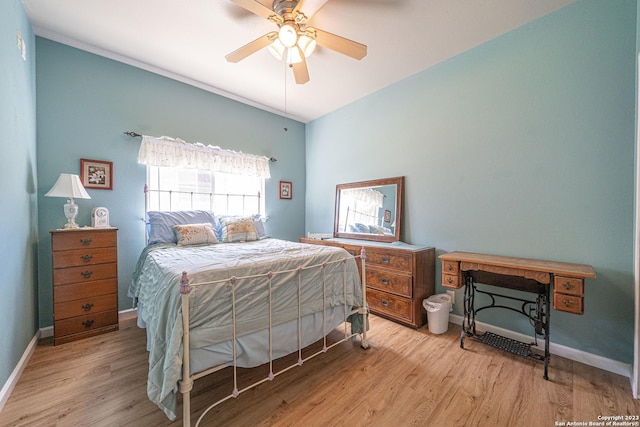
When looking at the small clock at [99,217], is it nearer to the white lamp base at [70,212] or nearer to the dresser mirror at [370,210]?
the white lamp base at [70,212]

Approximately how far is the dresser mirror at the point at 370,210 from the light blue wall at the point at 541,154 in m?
0.16

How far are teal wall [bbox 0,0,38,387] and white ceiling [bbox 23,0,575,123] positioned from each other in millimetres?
481

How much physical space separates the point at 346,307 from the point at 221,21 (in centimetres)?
270

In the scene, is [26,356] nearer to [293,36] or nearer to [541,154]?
[293,36]

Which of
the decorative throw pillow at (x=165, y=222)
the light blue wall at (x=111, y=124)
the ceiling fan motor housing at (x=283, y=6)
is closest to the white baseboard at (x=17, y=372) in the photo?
the light blue wall at (x=111, y=124)

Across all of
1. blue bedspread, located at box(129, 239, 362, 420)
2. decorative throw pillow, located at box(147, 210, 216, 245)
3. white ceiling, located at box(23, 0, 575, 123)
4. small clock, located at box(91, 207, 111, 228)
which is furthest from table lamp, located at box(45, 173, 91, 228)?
white ceiling, located at box(23, 0, 575, 123)

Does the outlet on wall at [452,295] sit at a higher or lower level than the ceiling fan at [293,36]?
lower

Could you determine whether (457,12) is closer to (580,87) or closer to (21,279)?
(580,87)

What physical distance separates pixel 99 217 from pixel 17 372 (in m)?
1.34

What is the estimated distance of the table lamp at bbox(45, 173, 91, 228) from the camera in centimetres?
213

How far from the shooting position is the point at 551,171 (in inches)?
80.7

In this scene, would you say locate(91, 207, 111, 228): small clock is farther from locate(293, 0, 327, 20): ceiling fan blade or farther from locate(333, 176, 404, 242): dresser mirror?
locate(333, 176, 404, 242): dresser mirror

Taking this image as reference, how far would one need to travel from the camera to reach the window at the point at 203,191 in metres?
3.01

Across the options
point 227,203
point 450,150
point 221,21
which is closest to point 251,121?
point 227,203
